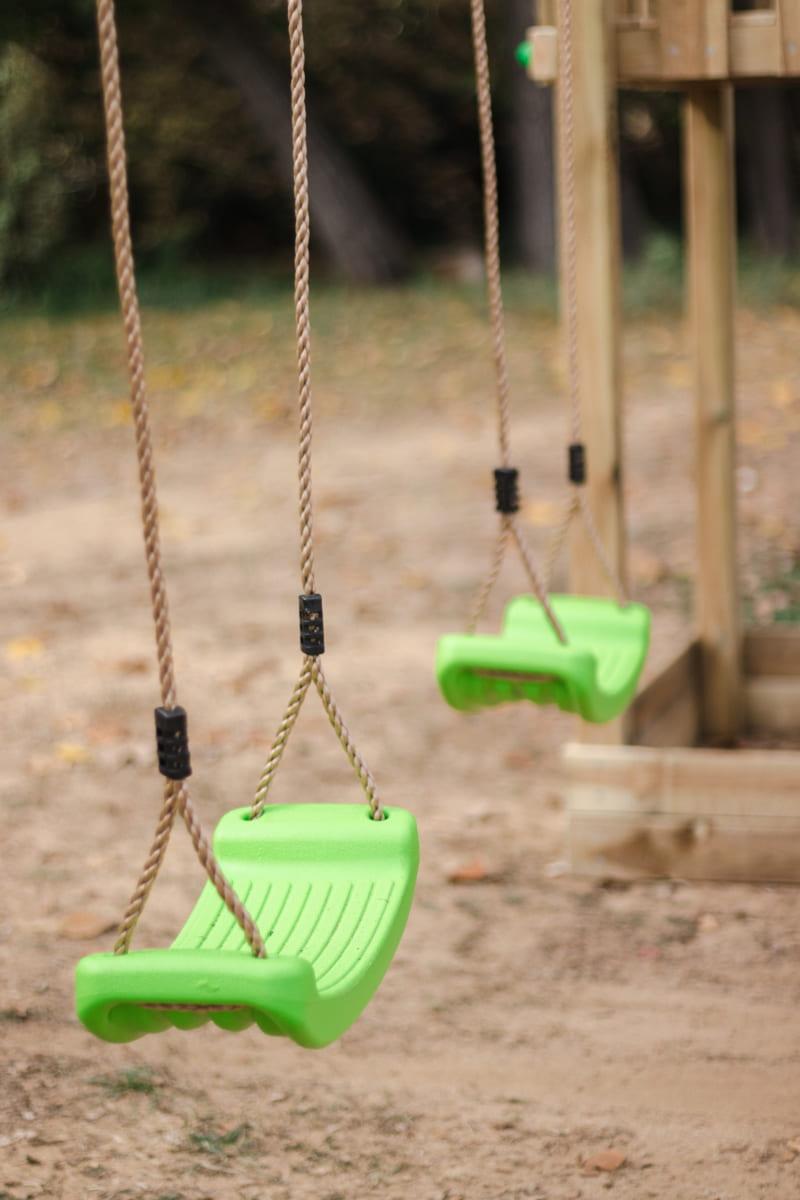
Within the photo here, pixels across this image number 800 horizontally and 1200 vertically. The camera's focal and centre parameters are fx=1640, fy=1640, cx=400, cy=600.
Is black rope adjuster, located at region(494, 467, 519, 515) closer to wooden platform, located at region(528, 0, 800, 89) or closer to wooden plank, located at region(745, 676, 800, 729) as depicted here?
wooden platform, located at region(528, 0, 800, 89)

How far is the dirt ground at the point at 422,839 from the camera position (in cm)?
265

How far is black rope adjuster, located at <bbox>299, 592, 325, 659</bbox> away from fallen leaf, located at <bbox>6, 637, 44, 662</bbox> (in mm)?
3462

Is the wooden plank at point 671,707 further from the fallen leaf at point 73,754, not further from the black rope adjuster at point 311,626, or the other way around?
the black rope adjuster at point 311,626

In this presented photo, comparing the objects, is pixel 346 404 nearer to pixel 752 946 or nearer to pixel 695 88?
pixel 695 88

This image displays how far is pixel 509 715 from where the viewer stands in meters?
4.94

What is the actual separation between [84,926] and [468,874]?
878 mm

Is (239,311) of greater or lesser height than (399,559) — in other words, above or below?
above

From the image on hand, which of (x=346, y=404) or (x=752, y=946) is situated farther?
(x=346, y=404)

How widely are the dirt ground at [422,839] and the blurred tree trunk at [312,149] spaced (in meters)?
4.06

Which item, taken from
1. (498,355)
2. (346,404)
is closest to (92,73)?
(346,404)

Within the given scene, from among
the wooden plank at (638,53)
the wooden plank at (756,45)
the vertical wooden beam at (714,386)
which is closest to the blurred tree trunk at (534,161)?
the vertical wooden beam at (714,386)

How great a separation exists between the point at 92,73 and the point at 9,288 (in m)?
2.84

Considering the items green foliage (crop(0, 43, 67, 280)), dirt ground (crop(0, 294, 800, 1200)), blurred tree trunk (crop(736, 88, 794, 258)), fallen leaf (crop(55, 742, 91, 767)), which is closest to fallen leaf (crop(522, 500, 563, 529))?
dirt ground (crop(0, 294, 800, 1200))

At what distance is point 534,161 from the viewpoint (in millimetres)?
12484
